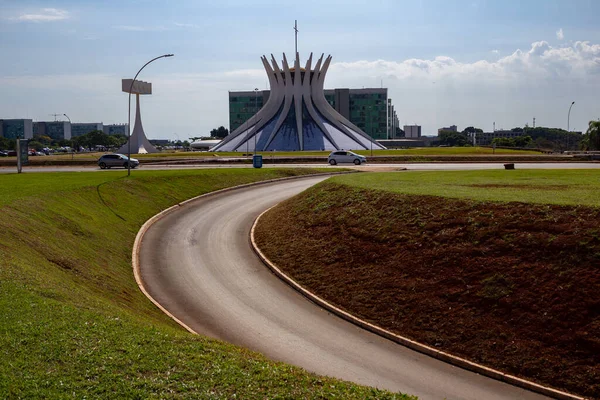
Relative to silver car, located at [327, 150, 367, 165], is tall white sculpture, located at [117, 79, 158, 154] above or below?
above

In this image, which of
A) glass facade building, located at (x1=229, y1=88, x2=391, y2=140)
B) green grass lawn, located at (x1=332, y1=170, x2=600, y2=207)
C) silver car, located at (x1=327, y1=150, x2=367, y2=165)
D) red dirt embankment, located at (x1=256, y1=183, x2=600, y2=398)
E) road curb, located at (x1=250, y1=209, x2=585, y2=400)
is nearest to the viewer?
road curb, located at (x1=250, y1=209, x2=585, y2=400)

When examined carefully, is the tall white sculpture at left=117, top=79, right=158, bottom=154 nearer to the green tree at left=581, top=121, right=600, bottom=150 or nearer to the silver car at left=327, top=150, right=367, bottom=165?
the silver car at left=327, top=150, right=367, bottom=165

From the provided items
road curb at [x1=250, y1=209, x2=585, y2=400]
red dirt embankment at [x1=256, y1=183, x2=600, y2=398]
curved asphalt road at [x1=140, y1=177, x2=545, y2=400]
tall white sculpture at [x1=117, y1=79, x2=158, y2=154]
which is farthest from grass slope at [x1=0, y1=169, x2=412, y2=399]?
tall white sculpture at [x1=117, y1=79, x2=158, y2=154]

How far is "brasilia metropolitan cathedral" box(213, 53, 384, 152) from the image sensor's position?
3520 inches

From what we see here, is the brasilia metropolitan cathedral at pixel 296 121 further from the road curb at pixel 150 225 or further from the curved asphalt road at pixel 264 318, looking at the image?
the curved asphalt road at pixel 264 318

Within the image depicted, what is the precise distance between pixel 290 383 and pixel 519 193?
15.0m

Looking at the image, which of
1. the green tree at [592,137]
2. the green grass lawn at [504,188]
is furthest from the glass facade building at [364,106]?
the green grass lawn at [504,188]

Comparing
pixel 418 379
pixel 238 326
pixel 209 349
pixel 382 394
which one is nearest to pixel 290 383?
pixel 382 394

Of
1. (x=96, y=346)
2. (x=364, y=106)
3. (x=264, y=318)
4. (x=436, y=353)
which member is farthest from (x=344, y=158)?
(x=364, y=106)

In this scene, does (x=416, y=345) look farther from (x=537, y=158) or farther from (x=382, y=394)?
(x=537, y=158)

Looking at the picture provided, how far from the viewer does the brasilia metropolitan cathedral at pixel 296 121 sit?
8941 cm

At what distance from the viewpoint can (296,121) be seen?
93375mm

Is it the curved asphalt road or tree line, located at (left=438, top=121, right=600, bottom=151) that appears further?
tree line, located at (left=438, top=121, right=600, bottom=151)

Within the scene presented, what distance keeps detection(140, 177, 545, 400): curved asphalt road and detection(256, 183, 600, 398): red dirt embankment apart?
948mm
